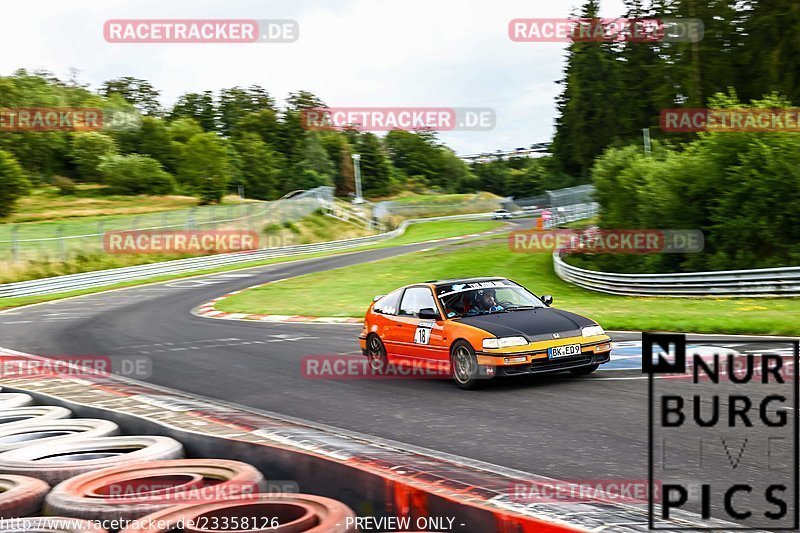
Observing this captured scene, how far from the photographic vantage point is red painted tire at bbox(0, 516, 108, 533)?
13.1 ft

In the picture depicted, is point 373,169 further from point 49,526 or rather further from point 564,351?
point 49,526

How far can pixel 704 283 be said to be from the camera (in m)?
25.2

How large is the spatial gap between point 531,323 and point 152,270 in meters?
34.6

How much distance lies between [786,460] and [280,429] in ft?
11.8

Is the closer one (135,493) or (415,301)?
(135,493)

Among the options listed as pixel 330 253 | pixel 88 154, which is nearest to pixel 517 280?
pixel 330 253

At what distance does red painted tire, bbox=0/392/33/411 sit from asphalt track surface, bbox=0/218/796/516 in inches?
95.2

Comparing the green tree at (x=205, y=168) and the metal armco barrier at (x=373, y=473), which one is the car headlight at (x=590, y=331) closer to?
the metal armco barrier at (x=373, y=473)

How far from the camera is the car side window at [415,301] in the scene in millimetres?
11500

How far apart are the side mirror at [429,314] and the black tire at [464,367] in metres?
0.61

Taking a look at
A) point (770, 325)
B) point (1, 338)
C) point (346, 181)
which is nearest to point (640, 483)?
point (770, 325)

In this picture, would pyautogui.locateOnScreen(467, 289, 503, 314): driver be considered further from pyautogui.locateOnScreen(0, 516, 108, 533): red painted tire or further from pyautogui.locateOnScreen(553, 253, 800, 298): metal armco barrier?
pyautogui.locateOnScreen(553, 253, 800, 298): metal armco barrier

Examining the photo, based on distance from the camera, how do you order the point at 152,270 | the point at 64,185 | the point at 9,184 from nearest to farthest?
the point at 152,270 → the point at 9,184 → the point at 64,185

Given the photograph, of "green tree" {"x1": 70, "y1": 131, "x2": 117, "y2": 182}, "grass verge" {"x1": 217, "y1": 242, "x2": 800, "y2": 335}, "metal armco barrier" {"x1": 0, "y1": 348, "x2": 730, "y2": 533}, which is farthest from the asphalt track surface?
"green tree" {"x1": 70, "y1": 131, "x2": 117, "y2": 182}
